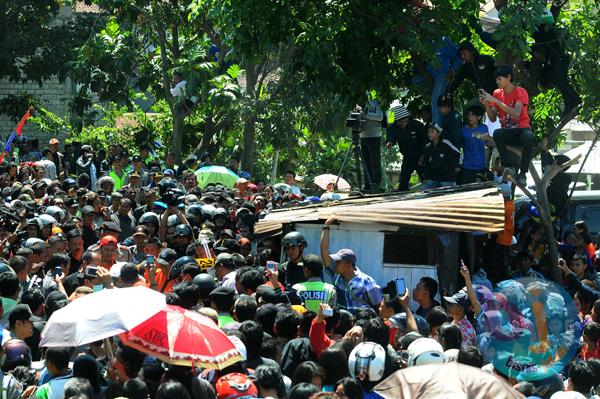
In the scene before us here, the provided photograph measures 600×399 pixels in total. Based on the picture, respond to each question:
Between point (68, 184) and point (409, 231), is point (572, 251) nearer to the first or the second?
point (409, 231)

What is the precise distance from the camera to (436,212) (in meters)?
12.9

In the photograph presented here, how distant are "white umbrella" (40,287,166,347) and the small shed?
484 cm

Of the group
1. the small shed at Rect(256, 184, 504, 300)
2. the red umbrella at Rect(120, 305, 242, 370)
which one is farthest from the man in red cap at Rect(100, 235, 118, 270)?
the red umbrella at Rect(120, 305, 242, 370)

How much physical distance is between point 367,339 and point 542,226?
21.1 feet

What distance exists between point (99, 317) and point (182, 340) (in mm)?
576

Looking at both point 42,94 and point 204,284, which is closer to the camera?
point 204,284

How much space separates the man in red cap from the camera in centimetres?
1266

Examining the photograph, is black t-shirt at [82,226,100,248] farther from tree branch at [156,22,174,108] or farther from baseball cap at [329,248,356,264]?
tree branch at [156,22,174,108]

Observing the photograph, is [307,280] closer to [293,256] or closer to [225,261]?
[293,256]

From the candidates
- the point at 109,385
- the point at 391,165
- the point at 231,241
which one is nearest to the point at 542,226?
the point at 231,241

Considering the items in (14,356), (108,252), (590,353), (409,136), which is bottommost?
(590,353)

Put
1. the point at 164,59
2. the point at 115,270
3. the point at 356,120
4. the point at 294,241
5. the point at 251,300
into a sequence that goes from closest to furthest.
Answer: the point at 251,300 < the point at 115,270 < the point at 294,241 < the point at 356,120 < the point at 164,59

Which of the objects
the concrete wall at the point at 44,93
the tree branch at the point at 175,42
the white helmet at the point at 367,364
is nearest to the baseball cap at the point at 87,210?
the white helmet at the point at 367,364

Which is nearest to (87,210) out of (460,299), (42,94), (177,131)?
(460,299)
